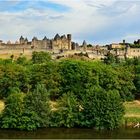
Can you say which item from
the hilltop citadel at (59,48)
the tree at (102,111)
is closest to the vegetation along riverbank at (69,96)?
the tree at (102,111)

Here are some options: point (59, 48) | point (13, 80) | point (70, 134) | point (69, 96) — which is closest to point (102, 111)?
point (70, 134)

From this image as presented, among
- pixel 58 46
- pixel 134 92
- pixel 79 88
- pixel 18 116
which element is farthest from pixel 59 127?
pixel 58 46

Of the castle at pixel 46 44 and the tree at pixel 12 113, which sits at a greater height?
the castle at pixel 46 44

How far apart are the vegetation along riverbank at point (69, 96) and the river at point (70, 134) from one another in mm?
1361

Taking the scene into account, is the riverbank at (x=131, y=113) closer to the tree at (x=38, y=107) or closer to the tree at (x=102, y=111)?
the tree at (x=102, y=111)

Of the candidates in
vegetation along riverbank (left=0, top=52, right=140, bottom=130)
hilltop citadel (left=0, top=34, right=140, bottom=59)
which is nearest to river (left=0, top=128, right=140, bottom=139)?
vegetation along riverbank (left=0, top=52, right=140, bottom=130)

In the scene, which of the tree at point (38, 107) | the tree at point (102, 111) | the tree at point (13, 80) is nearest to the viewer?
the tree at point (102, 111)

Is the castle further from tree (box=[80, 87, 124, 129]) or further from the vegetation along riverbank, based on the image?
tree (box=[80, 87, 124, 129])

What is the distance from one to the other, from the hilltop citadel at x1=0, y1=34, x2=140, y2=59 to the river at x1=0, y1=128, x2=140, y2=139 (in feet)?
256

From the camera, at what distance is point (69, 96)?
58.3 meters

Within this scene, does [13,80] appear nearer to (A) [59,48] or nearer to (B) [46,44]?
(A) [59,48]

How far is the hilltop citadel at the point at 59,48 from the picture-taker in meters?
135

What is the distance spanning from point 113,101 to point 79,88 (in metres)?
14.3

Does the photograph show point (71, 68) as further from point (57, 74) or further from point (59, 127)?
point (59, 127)
